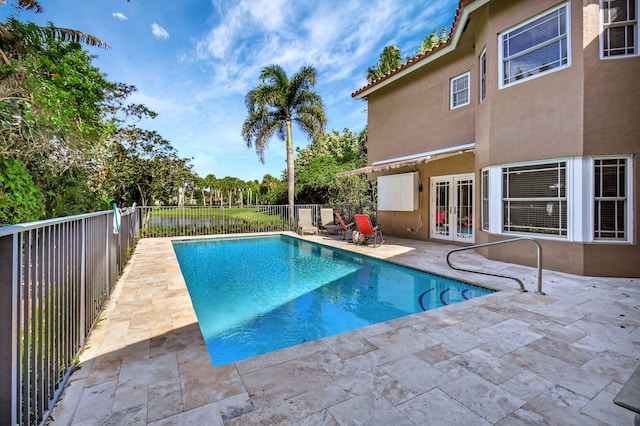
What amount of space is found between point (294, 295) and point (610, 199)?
366 inches

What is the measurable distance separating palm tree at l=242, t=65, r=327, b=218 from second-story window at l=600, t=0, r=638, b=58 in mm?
15536

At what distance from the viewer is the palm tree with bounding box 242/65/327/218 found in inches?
827

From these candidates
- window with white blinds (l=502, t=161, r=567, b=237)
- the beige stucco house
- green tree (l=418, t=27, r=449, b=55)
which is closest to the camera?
the beige stucco house

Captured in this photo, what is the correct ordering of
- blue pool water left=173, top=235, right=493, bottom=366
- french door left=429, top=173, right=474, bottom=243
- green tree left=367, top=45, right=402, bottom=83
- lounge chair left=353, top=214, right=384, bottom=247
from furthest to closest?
green tree left=367, top=45, right=402, bottom=83 → lounge chair left=353, top=214, right=384, bottom=247 → french door left=429, top=173, right=474, bottom=243 → blue pool water left=173, top=235, right=493, bottom=366

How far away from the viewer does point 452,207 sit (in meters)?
14.6

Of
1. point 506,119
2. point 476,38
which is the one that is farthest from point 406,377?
point 476,38

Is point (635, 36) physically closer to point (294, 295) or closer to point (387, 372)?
→ point (387, 372)

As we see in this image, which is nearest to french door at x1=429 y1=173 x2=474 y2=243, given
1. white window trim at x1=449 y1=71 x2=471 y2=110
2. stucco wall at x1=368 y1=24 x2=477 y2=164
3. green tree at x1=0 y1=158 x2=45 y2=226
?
stucco wall at x1=368 y1=24 x2=477 y2=164

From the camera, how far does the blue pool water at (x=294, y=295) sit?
6.21 m

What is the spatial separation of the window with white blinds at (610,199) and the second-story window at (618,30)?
3.04 meters

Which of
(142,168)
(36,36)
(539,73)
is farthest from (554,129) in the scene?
(142,168)

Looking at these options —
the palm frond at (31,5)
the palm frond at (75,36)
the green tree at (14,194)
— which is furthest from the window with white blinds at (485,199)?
the palm frond at (31,5)

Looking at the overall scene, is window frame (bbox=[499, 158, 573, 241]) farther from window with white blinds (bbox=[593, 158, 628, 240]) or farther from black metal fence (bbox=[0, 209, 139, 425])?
black metal fence (bbox=[0, 209, 139, 425])

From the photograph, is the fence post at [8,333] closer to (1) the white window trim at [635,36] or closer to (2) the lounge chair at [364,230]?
(2) the lounge chair at [364,230]
